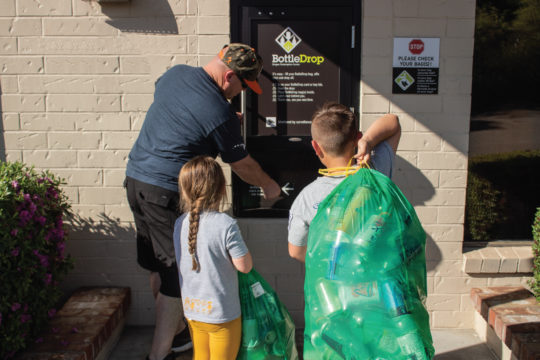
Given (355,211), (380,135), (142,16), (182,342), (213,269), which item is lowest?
(182,342)

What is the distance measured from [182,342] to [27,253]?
3.83 feet

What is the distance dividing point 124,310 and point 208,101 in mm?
1825

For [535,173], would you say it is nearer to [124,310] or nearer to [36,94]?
[124,310]

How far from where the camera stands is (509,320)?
10.6 ft

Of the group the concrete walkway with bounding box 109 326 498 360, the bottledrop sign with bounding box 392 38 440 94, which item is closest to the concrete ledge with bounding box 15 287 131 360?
the concrete walkway with bounding box 109 326 498 360

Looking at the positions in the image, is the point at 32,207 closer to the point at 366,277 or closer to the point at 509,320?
the point at 366,277

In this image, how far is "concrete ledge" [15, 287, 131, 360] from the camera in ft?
9.76

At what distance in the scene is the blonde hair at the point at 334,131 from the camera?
86.4 inches

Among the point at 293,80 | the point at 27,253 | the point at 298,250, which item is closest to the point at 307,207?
the point at 298,250

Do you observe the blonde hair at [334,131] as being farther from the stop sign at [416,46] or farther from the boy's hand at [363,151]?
the stop sign at [416,46]

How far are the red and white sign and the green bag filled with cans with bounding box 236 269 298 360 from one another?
1.91 metres

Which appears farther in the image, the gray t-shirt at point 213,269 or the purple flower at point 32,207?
the purple flower at point 32,207

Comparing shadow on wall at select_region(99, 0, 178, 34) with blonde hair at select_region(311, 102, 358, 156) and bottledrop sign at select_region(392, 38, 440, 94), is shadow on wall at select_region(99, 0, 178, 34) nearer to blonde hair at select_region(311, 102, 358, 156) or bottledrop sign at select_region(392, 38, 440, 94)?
bottledrop sign at select_region(392, 38, 440, 94)

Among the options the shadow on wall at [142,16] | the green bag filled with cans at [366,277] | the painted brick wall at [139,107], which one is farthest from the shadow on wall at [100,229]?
the green bag filled with cans at [366,277]
